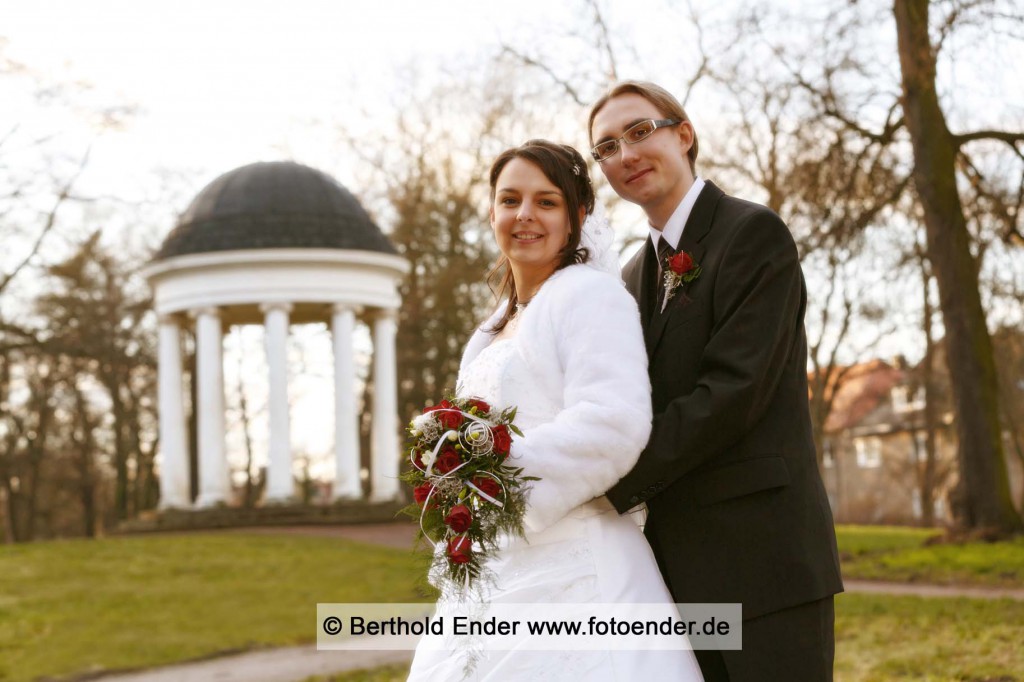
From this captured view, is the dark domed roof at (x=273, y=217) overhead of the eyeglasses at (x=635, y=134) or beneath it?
overhead

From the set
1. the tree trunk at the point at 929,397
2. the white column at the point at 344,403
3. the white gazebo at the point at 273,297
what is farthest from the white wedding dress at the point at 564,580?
the white column at the point at 344,403

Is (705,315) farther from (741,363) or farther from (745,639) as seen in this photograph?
(745,639)

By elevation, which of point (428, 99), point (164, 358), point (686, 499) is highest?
point (428, 99)

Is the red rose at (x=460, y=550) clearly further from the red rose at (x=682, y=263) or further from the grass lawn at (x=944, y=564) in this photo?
the grass lawn at (x=944, y=564)

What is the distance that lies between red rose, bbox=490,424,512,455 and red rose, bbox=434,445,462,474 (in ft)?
0.42

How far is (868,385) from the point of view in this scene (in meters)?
68.4

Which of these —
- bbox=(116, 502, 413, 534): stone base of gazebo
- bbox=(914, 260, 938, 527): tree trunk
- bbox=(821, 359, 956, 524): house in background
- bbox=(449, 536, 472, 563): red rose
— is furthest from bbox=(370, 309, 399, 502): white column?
bbox=(821, 359, 956, 524): house in background

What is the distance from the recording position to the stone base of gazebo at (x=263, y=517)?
29047 millimetres

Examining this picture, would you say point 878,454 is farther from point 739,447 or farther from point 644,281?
point 739,447

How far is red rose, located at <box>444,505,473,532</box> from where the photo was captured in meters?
3.93

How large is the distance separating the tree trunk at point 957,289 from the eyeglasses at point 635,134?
14518 millimetres

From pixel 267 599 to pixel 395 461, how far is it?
1520 centimetres

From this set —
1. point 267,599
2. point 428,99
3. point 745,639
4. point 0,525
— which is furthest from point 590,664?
point 0,525

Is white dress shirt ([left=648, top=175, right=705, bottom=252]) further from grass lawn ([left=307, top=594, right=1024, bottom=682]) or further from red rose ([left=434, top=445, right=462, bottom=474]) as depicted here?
grass lawn ([left=307, top=594, right=1024, bottom=682])
